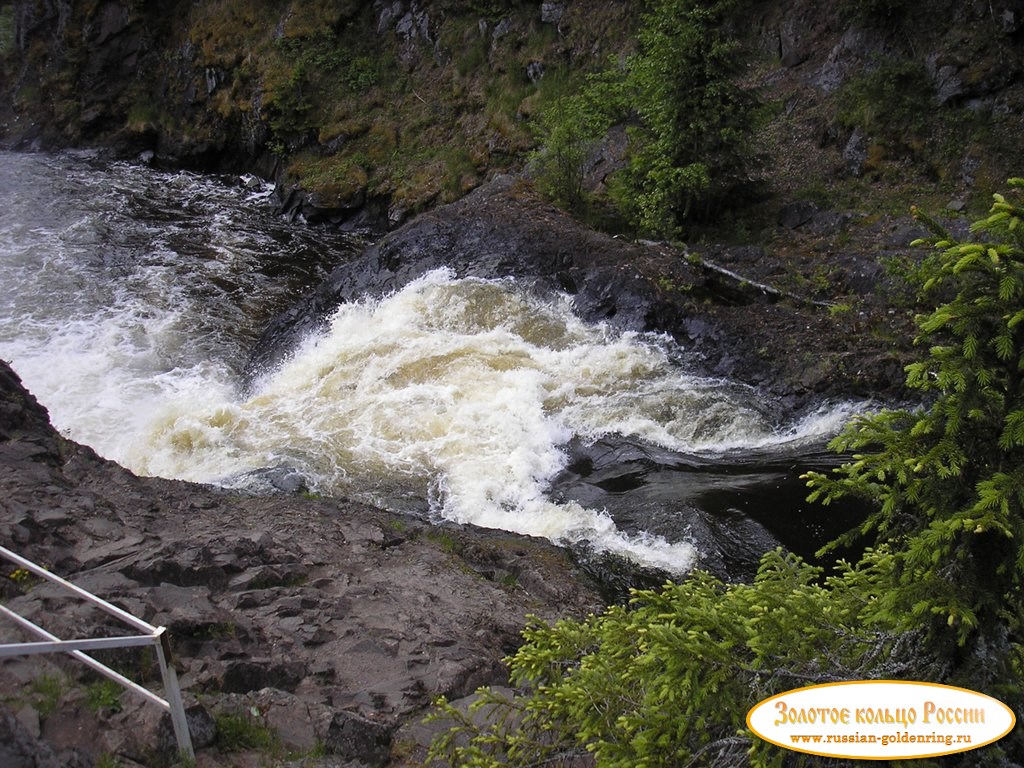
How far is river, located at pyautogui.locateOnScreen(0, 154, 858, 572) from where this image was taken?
8.96 m

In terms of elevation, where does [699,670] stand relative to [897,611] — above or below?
below

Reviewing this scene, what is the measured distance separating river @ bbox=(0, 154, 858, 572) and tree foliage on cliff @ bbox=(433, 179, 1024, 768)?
13.0 feet

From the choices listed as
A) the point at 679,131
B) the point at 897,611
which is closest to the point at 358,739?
the point at 897,611

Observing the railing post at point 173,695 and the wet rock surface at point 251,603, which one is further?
the wet rock surface at point 251,603

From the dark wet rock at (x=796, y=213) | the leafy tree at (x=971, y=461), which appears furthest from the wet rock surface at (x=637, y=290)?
the leafy tree at (x=971, y=461)

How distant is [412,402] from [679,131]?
619 centimetres

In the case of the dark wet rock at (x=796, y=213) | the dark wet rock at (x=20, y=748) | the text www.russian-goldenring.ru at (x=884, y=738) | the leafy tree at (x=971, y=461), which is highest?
the leafy tree at (x=971, y=461)

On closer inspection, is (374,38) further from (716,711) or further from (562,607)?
(716,711)

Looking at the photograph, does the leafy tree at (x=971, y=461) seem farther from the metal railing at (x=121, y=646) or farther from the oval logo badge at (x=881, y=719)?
the metal railing at (x=121, y=646)

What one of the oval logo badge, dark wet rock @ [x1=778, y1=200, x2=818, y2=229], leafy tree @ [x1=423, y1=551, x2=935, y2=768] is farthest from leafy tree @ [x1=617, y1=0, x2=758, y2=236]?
the oval logo badge

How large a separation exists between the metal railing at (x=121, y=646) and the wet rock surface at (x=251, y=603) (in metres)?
0.27

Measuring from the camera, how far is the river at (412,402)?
29.4 feet

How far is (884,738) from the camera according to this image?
311 centimetres

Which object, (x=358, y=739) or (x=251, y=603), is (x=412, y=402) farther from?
(x=358, y=739)
